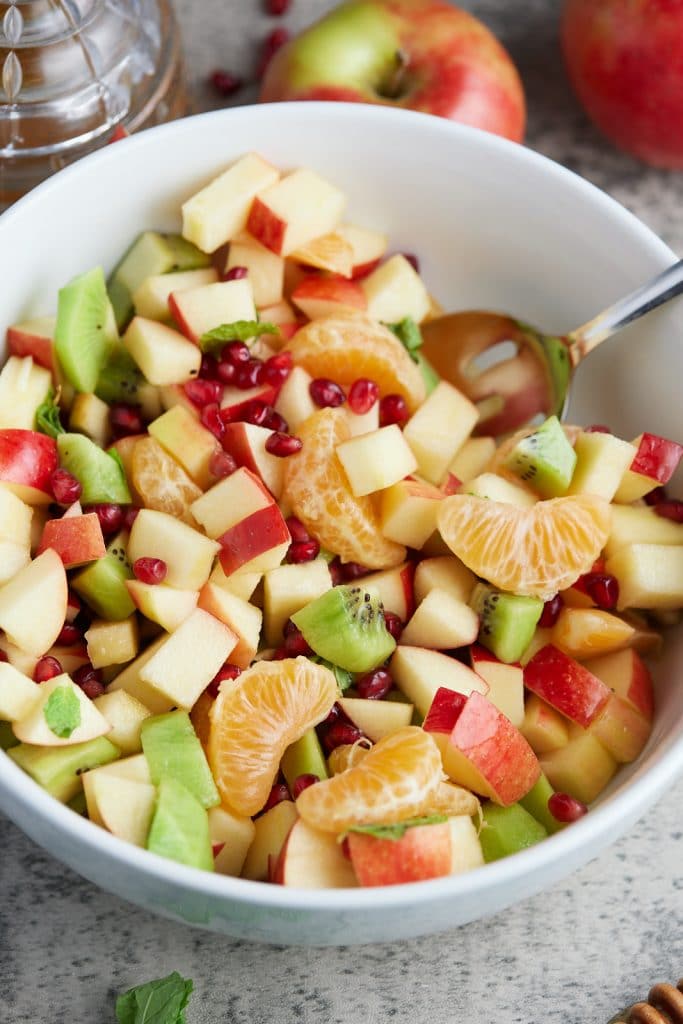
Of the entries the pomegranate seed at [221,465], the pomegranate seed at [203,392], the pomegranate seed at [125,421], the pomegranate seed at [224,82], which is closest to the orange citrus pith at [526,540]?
the pomegranate seed at [221,465]

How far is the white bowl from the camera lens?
74.2 inches

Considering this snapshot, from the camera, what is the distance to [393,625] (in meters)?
1.84

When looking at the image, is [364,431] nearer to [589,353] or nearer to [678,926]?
[589,353]

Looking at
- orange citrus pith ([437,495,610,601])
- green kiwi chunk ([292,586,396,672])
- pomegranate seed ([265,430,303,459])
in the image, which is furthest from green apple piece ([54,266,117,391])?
orange citrus pith ([437,495,610,601])

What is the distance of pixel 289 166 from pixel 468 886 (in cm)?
129

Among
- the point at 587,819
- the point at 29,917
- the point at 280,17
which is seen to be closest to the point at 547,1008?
the point at 587,819

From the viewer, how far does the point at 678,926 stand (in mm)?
1886

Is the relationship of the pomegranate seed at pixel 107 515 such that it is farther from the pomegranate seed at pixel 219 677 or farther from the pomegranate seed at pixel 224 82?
the pomegranate seed at pixel 224 82

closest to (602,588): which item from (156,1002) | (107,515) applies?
(107,515)

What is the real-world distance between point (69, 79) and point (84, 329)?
0.51 m

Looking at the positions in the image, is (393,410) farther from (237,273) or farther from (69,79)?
(69,79)

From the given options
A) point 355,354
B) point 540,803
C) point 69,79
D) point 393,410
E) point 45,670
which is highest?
point 69,79

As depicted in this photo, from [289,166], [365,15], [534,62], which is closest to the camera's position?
[289,166]

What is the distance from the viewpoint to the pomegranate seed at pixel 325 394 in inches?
76.7
